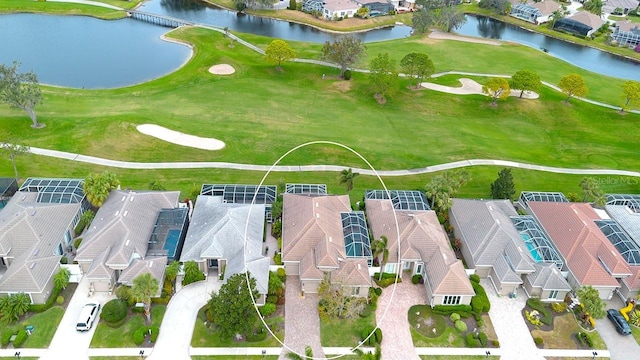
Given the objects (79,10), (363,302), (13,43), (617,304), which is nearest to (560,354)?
(617,304)

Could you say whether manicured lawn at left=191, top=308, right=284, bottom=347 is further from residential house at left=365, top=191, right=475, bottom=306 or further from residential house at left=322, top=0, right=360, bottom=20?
residential house at left=322, top=0, right=360, bottom=20

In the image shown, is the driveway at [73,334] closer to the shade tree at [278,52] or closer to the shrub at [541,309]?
the shrub at [541,309]

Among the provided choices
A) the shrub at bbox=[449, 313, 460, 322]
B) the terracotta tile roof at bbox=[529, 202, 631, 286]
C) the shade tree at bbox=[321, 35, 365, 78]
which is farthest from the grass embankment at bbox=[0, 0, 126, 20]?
the shrub at bbox=[449, 313, 460, 322]

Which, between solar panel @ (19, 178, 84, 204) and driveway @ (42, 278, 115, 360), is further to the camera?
solar panel @ (19, 178, 84, 204)

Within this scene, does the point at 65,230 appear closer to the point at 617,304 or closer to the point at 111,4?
the point at 617,304

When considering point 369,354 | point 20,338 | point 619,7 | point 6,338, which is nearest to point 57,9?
point 6,338

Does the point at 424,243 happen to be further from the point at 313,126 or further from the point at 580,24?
the point at 580,24

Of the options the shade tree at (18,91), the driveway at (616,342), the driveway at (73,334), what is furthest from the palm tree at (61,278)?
the driveway at (616,342)
